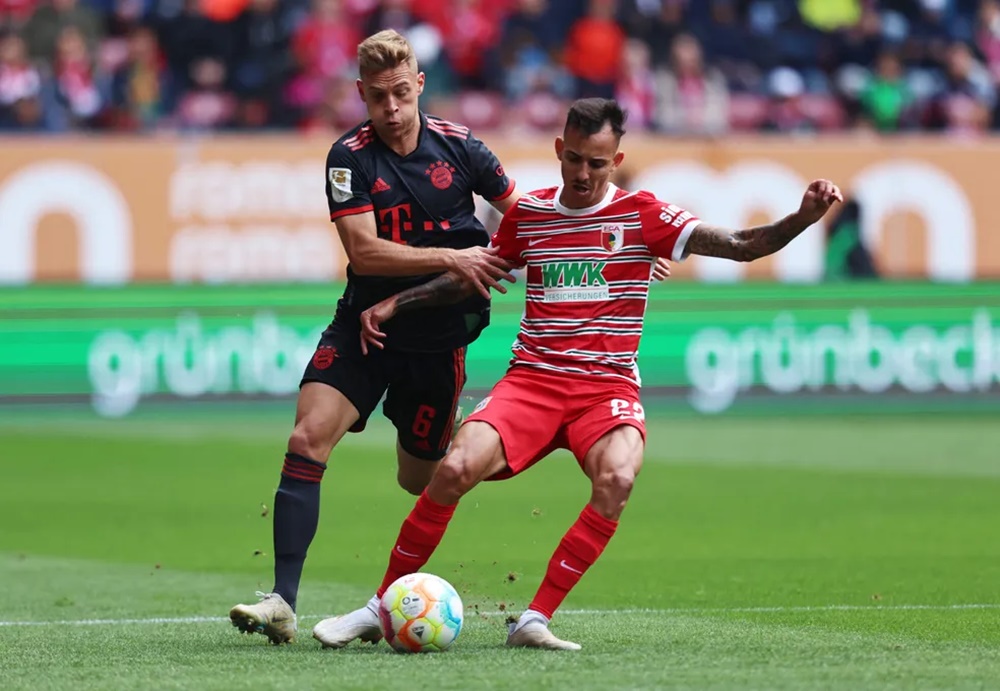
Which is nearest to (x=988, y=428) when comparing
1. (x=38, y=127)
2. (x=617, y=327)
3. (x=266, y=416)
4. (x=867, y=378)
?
(x=867, y=378)

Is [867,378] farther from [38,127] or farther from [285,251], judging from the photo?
[38,127]

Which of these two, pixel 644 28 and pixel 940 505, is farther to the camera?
pixel 644 28

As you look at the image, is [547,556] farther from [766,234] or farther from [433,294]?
[766,234]

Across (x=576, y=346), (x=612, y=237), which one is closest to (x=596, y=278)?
(x=612, y=237)

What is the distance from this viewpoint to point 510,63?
2044 centimetres

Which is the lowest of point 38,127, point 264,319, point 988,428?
point 988,428

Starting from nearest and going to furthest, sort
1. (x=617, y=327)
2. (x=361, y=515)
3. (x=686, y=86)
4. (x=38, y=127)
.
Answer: (x=617, y=327) → (x=361, y=515) → (x=38, y=127) → (x=686, y=86)

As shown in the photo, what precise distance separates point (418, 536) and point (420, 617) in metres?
0.46

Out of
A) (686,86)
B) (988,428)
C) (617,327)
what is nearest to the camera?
(617,327)

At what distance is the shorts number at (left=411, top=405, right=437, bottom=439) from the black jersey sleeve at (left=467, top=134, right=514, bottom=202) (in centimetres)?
95

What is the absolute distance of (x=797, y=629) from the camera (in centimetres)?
732

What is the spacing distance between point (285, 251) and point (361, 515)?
24.3 feet

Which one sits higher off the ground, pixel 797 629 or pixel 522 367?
pixel 522 367

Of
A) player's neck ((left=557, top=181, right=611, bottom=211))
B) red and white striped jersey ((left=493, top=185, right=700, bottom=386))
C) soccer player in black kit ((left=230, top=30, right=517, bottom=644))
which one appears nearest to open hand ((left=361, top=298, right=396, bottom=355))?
soccer player in black kit ((left=230, top=30, right=517, bottom=644))
